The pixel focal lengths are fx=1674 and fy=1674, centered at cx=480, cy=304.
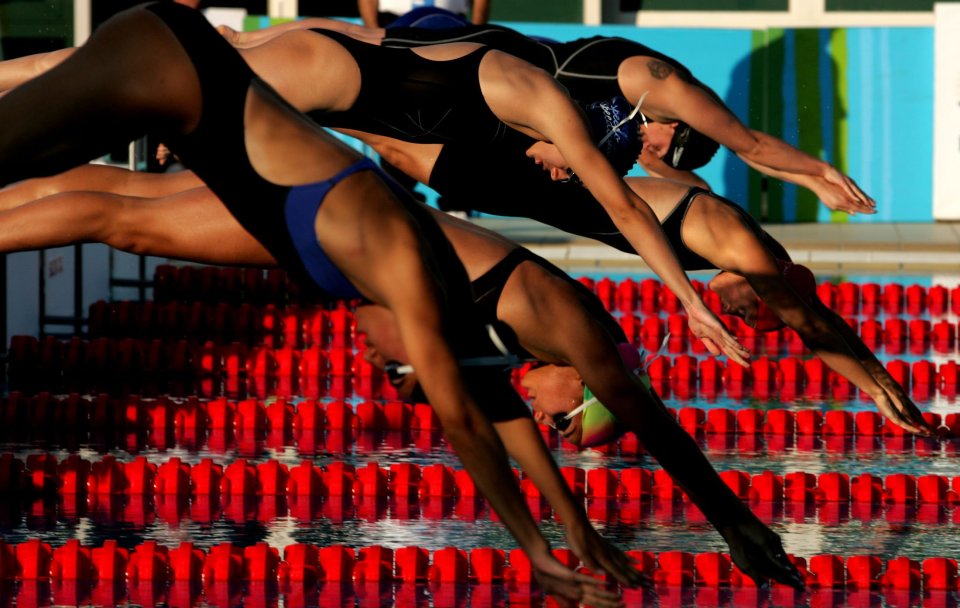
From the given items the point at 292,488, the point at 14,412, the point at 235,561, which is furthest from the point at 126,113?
the point at 14,412

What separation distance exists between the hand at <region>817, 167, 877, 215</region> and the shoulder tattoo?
59cm

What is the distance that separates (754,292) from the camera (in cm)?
556

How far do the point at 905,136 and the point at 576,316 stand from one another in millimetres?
8264

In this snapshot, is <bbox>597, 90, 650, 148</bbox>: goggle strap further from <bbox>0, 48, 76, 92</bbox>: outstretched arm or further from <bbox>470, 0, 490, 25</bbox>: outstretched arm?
<bbox>470, 0, 490, 25</bbox>: outstretched arm

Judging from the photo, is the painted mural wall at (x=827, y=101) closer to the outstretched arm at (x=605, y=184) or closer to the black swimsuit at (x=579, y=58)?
the black swimsuit at (x=579, y=58)

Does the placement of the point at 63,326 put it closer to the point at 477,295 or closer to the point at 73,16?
the point at 477,295

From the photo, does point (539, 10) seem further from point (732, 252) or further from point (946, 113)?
point (732, 252)

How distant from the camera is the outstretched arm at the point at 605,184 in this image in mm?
4383

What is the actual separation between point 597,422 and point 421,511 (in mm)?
1271

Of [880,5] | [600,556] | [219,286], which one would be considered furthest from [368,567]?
[880,5]

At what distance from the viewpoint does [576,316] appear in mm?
4324

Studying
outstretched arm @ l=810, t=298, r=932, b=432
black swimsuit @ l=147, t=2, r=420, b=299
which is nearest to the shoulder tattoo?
outstretched arm @ l=810, t=298, r=932, b=432

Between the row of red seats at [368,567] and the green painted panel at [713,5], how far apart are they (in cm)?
983

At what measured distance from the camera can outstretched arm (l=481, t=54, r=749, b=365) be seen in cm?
438
